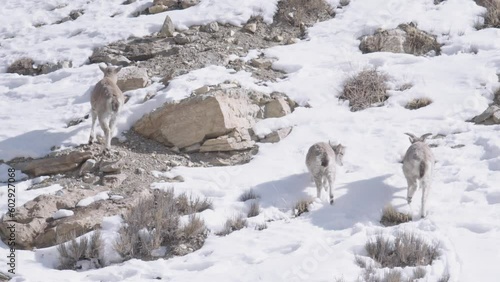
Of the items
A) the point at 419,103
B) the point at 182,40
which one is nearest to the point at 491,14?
the point at 419,103

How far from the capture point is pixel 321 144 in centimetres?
1066

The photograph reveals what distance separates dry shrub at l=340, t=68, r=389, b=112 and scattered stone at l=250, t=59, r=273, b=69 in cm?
195

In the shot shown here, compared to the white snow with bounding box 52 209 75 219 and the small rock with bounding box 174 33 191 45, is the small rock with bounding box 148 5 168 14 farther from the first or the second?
the white snow with bounding box 52 209 75 219

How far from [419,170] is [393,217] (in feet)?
2.64

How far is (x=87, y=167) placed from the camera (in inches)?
434

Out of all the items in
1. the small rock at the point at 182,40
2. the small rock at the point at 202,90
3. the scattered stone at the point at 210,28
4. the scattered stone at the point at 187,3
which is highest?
the scattered stone at the point at 187,3

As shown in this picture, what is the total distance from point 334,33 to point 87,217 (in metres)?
9.31

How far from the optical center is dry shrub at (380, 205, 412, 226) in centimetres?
947

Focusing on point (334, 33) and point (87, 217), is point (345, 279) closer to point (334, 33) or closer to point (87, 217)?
point (87, 217)

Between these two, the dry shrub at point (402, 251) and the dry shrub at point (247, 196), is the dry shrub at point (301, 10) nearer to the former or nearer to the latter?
the dry shrub at point (247, 196)

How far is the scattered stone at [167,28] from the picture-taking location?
630 inches

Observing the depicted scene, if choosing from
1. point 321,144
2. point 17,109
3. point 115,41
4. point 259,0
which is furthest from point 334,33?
point 17,109

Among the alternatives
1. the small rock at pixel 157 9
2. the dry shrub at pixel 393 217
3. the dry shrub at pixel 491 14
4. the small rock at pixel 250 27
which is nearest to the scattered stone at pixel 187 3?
the small rock at pixel 157 9

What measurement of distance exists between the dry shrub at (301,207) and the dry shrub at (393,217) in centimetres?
118
